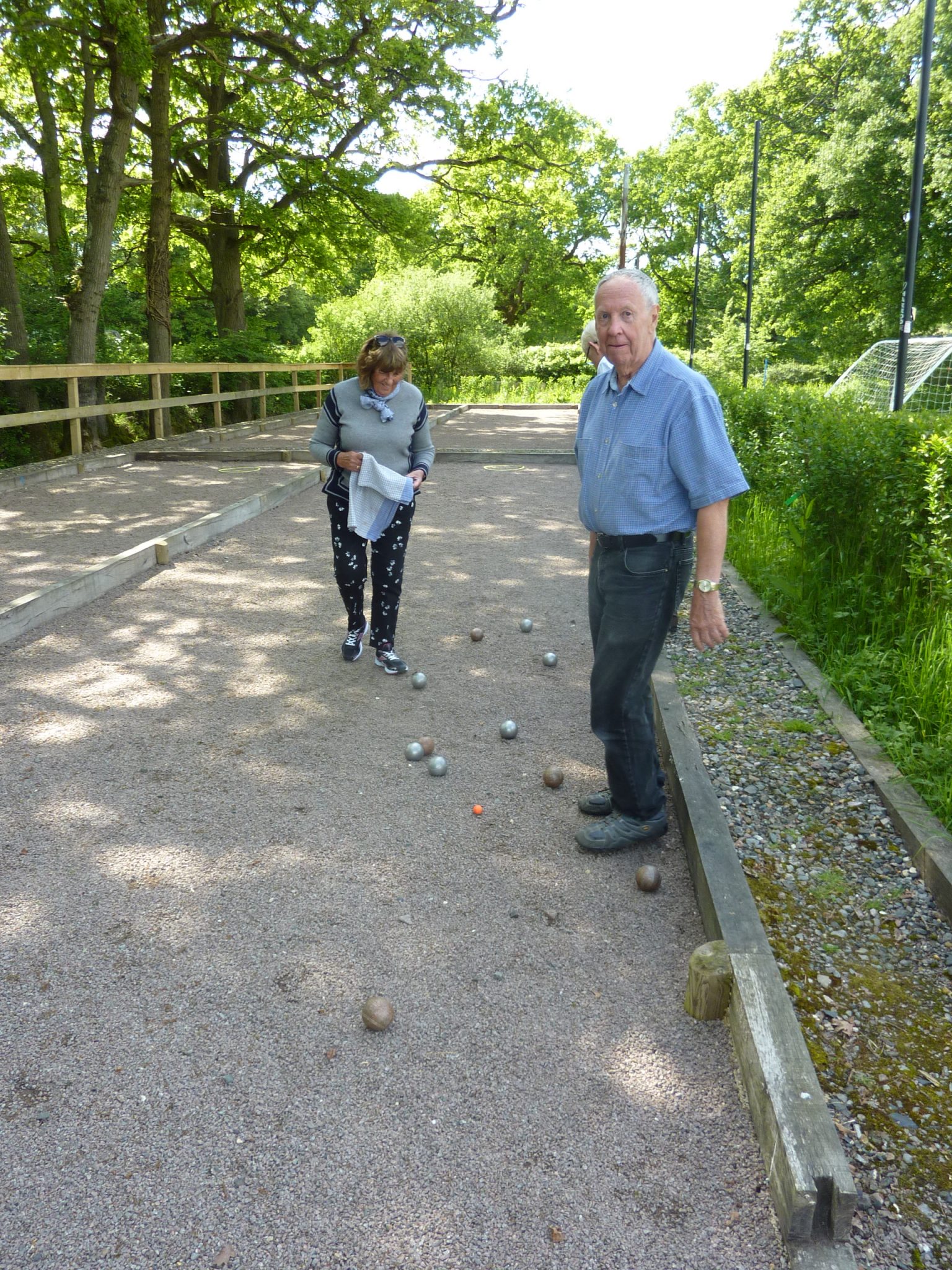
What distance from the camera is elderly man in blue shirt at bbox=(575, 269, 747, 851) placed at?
3.23 meters

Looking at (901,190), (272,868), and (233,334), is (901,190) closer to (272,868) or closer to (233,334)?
(233,334)

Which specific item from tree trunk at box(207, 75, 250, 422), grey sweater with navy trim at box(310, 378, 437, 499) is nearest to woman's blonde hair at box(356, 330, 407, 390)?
grey sweater with navy trim at box(310, 378, 437, 499)

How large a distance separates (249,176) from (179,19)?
645cm

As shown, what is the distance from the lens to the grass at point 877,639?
4.42 meters

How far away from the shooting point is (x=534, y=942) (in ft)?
10.9

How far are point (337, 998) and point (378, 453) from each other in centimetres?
338

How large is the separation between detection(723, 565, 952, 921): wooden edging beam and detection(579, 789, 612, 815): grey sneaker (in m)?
1.19

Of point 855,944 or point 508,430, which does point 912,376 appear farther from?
point 855,944

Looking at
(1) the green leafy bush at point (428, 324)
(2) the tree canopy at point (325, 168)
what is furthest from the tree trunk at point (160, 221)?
(1) the green leafy bush at point (428, 324)

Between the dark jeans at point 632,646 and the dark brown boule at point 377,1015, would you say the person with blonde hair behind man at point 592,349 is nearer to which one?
the dark jeans at point 632,646

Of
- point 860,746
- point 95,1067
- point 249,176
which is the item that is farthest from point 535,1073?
point 249,176

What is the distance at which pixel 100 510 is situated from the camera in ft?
34.6

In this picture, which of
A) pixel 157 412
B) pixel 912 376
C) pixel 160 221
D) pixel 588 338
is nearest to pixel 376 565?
pixel 588 338

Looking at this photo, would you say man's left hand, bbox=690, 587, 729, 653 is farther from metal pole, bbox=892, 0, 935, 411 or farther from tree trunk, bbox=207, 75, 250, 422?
tree trunk, bbox=207, 75, 250, 422
